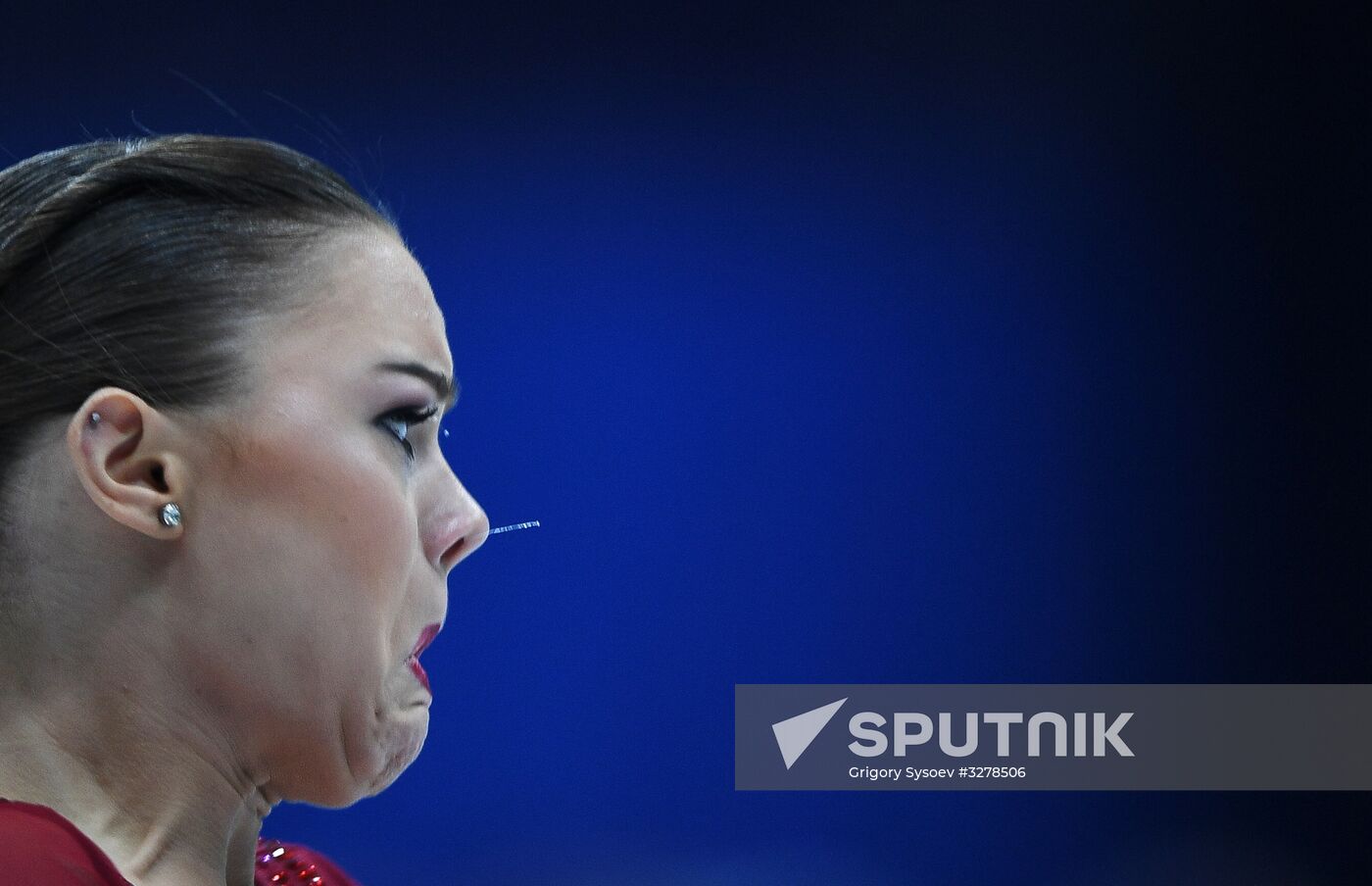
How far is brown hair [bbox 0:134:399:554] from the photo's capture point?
25.3 inches

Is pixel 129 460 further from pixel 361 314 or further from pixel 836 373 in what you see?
pixel 836 373

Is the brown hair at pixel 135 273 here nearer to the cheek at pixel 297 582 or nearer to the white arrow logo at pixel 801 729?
the cheek at pixel 297 582

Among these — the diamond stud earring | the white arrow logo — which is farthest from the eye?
the white arrow logo

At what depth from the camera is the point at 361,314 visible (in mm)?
683

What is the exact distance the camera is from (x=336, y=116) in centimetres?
228

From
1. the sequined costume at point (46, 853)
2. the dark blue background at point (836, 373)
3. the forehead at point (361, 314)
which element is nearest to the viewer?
the sequined costume at point (46, 853)

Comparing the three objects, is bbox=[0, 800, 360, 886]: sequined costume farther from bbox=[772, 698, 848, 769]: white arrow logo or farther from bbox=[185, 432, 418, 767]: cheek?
bbox=[772, 698, 848, 769]: white arrow logo

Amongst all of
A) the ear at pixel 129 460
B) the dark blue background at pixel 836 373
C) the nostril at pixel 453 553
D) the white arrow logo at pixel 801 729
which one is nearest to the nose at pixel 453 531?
the nostril at pixel 453 553

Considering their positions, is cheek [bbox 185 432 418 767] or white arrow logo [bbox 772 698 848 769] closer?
cheek [bbox 185 432 418 767]

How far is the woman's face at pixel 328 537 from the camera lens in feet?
2.09

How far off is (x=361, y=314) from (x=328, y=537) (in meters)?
0.12

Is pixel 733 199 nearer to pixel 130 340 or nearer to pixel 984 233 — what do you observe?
pixel 984 233

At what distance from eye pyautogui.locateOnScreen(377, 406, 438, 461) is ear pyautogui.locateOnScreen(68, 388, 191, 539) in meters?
0.10

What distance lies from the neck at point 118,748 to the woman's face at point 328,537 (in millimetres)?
21
